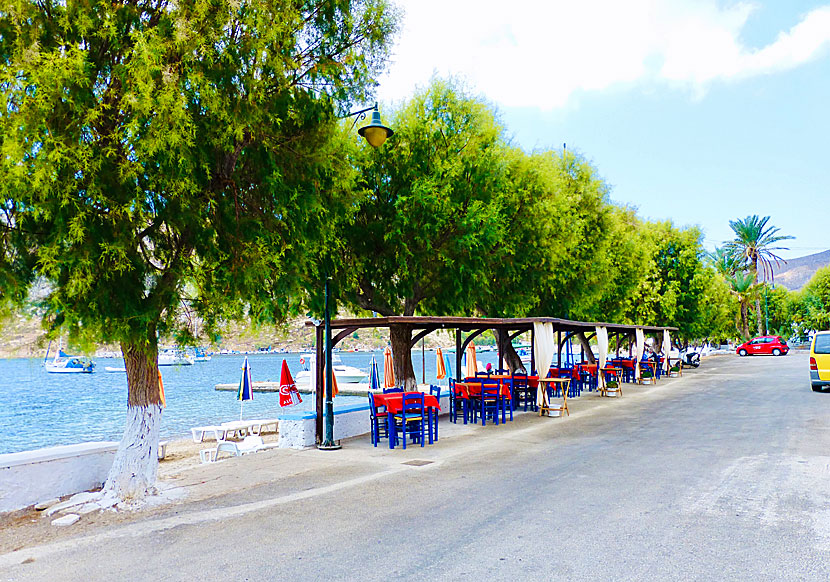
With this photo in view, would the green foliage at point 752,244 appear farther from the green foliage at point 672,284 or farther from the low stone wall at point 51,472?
the low stone wall at point 51,472

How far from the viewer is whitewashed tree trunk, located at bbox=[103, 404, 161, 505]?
8.29m

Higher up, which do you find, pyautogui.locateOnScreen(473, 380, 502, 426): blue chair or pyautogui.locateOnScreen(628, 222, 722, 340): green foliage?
pyautogui.locateOnScreen(628, 222, 722, 340): green foliage

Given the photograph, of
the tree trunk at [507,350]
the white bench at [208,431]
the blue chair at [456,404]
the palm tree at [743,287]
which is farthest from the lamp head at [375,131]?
the palm tree at [743,287]

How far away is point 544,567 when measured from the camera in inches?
206

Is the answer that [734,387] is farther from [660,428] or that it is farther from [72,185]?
[72,185]

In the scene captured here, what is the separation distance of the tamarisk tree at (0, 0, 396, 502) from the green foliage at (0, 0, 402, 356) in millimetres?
22

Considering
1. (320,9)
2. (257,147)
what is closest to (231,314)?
(257,147)

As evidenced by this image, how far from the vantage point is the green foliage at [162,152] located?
6.94 metres

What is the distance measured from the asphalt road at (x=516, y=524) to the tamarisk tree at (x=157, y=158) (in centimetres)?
263

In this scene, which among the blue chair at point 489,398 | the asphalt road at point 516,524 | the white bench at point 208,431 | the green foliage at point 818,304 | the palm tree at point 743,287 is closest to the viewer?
the asphalt road at point 516,524

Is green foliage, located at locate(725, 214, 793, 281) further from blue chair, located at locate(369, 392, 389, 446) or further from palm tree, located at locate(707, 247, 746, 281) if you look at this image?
blue chair, located at locate(369, 392, 389, 446)

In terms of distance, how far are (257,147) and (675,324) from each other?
38905 millimetres

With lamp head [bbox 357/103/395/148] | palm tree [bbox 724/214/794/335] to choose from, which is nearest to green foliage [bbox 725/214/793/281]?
palm tree [bbox 724/214/794/335]

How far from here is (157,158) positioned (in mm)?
7398
